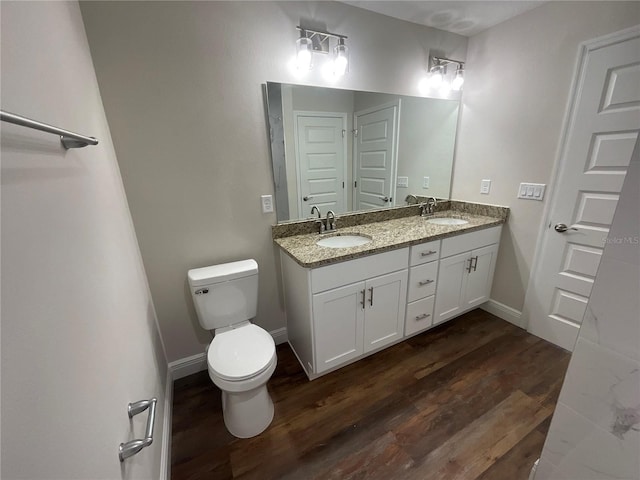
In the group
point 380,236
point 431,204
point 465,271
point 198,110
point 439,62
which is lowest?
point 465,271

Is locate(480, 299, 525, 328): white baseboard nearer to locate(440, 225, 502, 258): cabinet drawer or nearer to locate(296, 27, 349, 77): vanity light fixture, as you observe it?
Result: locate(440, 225, 502, 258): cabinet drawer

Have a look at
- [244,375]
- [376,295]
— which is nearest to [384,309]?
[376,295]

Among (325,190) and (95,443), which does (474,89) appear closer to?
(325,190)

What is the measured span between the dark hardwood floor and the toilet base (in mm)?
42

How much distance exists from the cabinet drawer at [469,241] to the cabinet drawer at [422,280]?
0.14 m

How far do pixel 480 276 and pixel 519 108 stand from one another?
1317 millimetres

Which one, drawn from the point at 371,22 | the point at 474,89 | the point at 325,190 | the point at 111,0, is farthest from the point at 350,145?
the point at 111,0

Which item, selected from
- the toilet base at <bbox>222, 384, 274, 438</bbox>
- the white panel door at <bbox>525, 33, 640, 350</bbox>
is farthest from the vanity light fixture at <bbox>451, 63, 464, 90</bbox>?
the toilet base at <bbox>222, 384, 274, 438</bbox>

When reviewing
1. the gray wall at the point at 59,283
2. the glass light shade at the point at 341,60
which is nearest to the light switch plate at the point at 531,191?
the glass light shade at the point at 341,60

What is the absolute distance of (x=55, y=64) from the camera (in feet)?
2.67

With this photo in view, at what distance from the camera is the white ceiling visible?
1.69 meters

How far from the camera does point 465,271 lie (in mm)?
2072

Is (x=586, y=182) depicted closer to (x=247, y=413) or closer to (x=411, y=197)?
(x=411, y=197)

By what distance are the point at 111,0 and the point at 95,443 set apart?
176 cm
